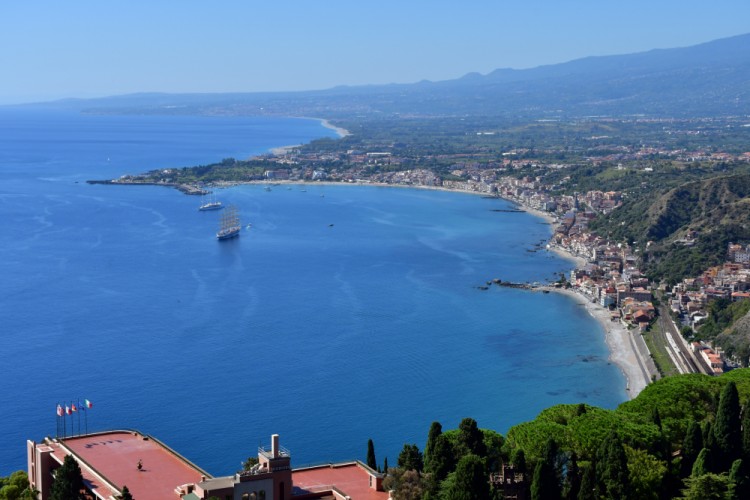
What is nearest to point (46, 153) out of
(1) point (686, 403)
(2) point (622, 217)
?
(2) point (622, 217)

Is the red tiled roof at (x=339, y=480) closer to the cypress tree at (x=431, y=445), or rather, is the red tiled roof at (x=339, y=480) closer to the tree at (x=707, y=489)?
the cypress tree at (x=431, y=445)

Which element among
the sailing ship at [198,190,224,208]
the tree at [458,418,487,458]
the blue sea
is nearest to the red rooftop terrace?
the tree at [458,418,487,458]

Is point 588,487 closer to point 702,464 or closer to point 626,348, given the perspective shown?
point 702,464

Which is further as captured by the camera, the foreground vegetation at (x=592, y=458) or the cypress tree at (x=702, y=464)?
the cypress tree at (x=702, y=464)

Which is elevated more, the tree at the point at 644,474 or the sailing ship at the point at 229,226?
the tree at the point at 644,474

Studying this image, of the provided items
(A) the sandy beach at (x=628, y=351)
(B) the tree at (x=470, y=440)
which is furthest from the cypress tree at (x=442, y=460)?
(A) the sandy beach at (x=628, y=351)

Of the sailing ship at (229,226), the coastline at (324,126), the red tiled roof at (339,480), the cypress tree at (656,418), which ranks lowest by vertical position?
the coastline at (324,126)
